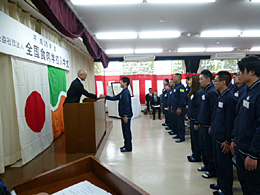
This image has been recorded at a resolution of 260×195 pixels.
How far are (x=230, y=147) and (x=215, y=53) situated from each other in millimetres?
7216

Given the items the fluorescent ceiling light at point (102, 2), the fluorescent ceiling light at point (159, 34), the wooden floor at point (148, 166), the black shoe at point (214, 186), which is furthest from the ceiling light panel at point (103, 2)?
the black shoe at point (214, 186)

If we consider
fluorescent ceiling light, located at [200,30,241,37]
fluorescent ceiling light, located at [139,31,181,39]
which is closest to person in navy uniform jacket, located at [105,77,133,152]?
fluorescent ceiling light, located at [139,31,181,39]

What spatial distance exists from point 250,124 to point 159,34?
376 cm

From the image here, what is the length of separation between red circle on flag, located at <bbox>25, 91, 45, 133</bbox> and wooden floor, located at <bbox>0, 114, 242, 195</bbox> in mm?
514


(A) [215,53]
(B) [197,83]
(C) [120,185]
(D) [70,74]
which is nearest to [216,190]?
(B) [197,83]

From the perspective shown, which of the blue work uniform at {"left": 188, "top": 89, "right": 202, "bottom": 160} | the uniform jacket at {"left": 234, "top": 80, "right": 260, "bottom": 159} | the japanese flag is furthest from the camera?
the blue work uniform at {"left": 188, "top": 89, "right": 202, "bottom": 160}

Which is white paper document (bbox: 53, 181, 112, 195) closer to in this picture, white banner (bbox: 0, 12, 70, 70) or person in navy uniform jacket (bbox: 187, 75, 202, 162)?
white banner (bbox: 0, 12, 70, 70)

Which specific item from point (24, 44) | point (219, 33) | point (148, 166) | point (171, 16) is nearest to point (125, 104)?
point (148, 166)

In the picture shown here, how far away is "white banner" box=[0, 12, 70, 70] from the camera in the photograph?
2062 mm

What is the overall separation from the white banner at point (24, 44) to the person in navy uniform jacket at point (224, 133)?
2.64 m

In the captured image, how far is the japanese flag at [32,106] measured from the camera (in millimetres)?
2420

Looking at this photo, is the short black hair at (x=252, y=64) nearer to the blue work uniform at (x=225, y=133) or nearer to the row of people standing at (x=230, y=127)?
the row of people standing at (x=230, y=127)

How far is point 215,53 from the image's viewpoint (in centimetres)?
777

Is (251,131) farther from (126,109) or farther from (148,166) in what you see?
(126,109)
